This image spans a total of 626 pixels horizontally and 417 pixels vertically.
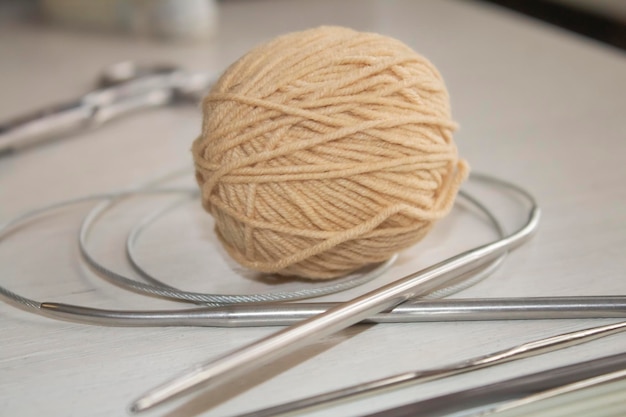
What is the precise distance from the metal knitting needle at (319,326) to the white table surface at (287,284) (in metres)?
0.02

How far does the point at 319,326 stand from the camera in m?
0.47

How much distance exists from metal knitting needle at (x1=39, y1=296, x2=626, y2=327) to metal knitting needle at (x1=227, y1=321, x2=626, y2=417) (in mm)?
19

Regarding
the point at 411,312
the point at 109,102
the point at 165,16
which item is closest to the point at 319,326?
the point at 411,312

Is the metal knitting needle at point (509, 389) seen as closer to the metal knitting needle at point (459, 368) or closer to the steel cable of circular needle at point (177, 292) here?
the metal knitting needle at point (459, 368)

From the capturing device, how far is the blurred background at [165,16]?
1.36 m

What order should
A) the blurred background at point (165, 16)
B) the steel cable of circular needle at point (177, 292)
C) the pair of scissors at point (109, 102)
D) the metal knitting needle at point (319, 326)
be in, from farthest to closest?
the blurred background at point (165, 16) < the pair of scissors at point (109, 102) < the steel cable of circular needle at point (177, 292) < the metal knitting needle at point (319, 326)

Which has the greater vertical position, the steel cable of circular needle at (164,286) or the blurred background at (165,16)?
the blurred background at (165,16)

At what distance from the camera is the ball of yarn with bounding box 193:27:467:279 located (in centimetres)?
51

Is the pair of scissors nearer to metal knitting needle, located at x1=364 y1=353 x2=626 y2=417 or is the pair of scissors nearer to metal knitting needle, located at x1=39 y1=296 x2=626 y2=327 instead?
metal knitting needle, located at x1=39 y1=296 x2=626 y2=327

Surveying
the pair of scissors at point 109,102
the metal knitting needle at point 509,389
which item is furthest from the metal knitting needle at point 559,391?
the pair of scissors at point 109,102

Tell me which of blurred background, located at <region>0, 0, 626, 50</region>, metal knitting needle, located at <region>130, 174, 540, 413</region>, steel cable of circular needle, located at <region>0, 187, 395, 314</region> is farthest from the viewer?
blurred background, located at <region>0, 0, 626, 50</region>

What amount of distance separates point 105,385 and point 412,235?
9.8 inches

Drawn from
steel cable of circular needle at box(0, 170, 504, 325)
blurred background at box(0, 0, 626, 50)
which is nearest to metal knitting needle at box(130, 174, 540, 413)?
steel cable of circular needle at box(0, 170, 504, 325)

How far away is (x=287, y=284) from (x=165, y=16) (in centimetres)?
93
